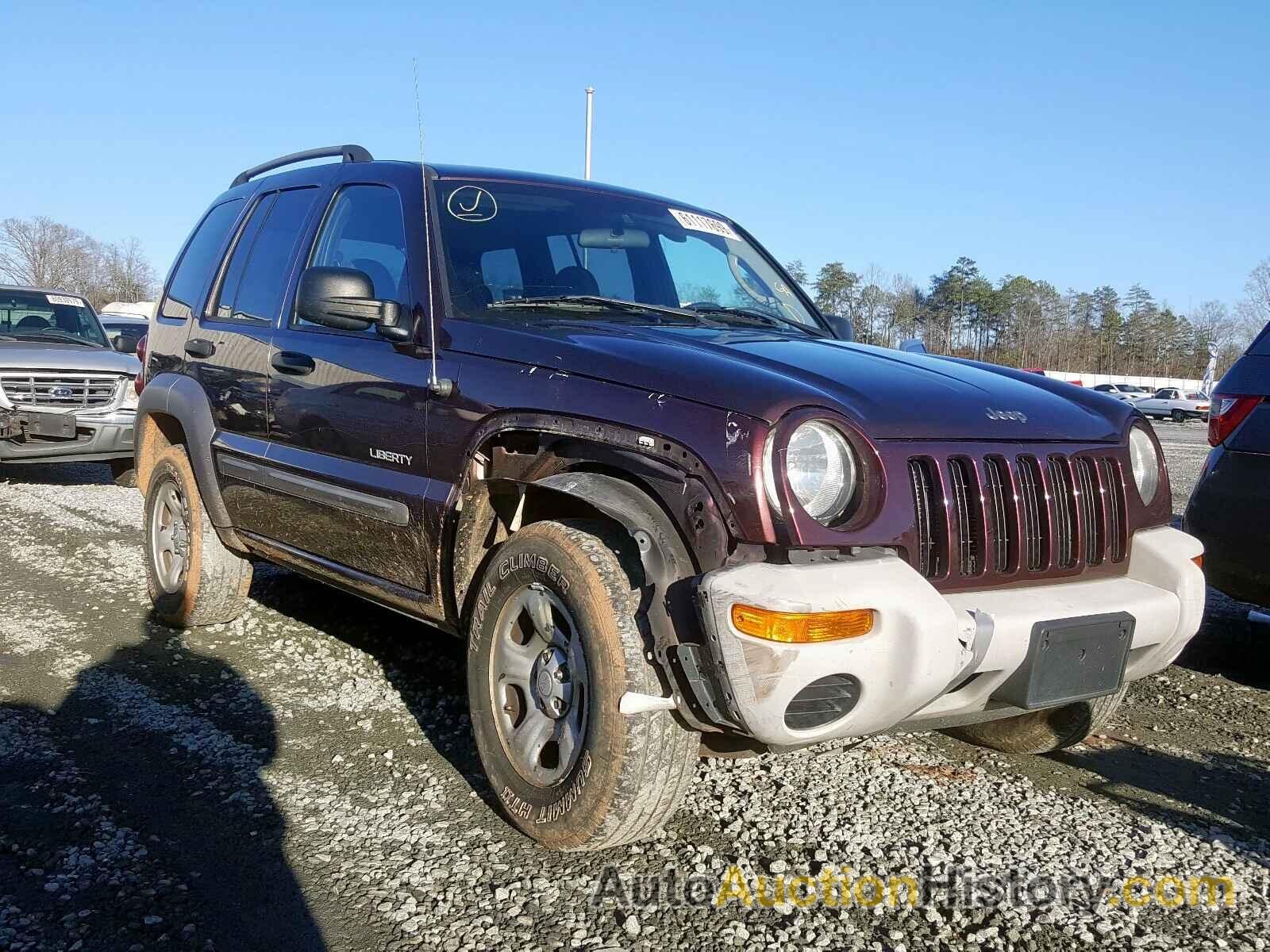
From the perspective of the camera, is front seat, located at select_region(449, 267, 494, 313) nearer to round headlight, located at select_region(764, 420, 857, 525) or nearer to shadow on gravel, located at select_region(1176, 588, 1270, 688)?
round headlight, located at select_region(764, 420, 857, 525)

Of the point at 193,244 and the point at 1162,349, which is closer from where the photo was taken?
the point at 193,244

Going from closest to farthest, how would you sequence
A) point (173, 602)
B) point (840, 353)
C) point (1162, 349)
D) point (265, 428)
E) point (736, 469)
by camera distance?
point (736, 469), point (840, 353), point (265, 428), point (173, 602), point (1162, 349)

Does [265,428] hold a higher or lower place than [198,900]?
higher

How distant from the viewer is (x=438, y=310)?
3439 mm

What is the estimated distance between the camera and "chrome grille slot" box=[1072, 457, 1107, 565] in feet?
9.89

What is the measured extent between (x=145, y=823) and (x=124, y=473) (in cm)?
840

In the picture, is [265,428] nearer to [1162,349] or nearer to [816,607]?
[816,607]

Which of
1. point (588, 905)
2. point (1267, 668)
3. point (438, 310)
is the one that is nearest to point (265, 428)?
point (438, 310)

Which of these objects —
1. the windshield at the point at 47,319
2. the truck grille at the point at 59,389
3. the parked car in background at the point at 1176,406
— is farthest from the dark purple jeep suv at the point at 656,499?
the parked car in background at the point at 1176,406

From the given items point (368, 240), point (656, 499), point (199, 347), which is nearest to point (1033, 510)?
point (656, 499)

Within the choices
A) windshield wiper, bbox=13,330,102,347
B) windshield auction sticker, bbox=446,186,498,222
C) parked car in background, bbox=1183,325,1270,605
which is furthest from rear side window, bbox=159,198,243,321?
windshield wiper, bbox=13,330,102,347

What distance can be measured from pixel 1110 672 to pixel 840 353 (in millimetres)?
1209

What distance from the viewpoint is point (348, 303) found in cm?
341

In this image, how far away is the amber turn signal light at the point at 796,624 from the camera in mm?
2346
